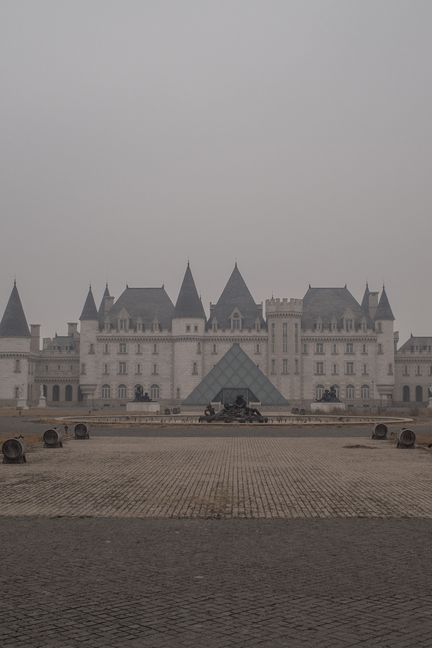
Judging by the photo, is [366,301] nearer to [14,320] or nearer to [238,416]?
[14,320]

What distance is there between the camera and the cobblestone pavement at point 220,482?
1138cm

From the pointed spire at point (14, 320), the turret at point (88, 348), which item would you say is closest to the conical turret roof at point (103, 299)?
the turret at point (88, 348)

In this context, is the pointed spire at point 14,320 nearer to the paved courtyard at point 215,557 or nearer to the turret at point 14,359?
the turret at point 14,359

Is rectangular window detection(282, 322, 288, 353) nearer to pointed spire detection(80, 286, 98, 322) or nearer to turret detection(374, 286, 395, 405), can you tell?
turret detection(374, 286, 395, 405)

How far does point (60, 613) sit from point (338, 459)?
13346 mm

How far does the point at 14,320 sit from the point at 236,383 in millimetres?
36044

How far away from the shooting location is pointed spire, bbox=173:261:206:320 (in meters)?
86.6

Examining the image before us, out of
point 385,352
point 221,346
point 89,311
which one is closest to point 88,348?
point 89,311

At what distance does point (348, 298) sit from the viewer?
91.1 metres

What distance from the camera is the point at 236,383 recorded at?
62.3 m

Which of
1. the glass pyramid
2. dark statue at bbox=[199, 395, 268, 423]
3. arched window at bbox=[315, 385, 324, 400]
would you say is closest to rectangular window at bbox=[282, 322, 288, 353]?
arched window at bbox=[315, 385, 324, 400]

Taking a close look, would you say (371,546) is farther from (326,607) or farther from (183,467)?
(183,467)

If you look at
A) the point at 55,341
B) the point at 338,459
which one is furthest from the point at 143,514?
the point at 55,341

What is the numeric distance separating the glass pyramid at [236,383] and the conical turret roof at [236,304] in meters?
25.2
